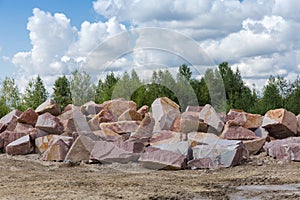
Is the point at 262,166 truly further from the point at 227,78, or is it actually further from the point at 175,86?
the point at 227,78

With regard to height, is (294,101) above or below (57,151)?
above

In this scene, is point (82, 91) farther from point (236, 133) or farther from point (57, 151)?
point (236, 133)

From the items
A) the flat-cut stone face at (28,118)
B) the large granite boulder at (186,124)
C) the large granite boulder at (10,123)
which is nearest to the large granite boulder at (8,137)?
the flat-cut stone face at (28,118)

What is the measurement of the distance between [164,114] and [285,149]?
3.29 metres

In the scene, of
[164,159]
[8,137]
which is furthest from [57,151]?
[164,159]

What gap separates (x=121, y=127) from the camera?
40.8 ft

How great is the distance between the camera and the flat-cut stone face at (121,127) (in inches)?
487

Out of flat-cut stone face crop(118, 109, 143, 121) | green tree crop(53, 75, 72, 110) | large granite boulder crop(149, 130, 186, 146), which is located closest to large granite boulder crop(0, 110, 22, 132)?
flat-cut stone face crop(118, 109, 143, 121)

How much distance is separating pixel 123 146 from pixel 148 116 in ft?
6.05

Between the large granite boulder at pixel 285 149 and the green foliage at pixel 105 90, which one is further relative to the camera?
the green foliage at pixel 105 90

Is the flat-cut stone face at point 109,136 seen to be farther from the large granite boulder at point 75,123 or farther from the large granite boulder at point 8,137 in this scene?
the large granite boulder at point 8,137

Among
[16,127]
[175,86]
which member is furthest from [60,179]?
[175,86]

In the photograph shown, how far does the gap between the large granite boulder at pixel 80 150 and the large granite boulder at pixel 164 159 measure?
1.83 m

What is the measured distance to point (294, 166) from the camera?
10.3m
